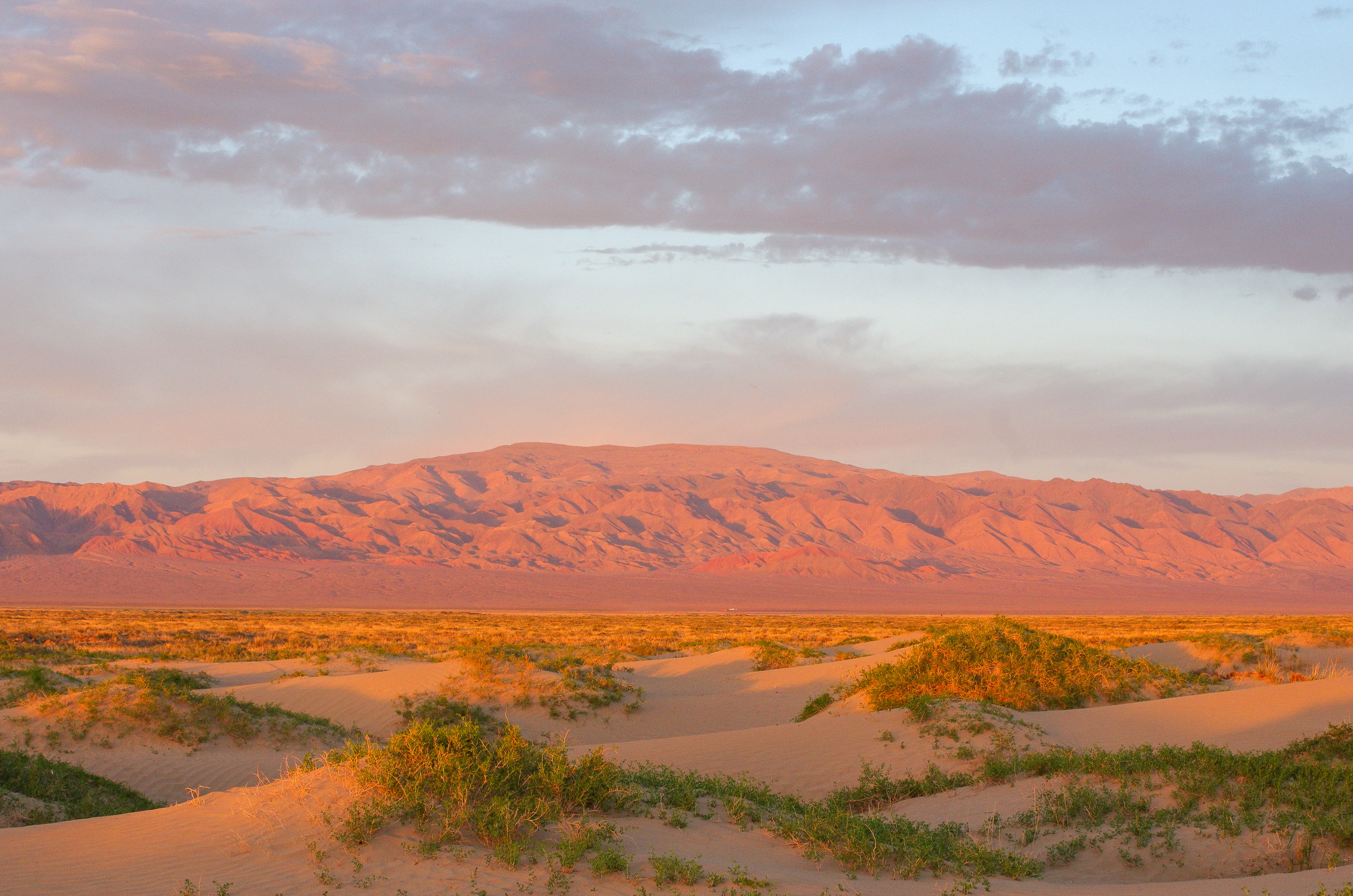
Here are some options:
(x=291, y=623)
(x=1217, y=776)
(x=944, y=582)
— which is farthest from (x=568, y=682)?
(x=944, y=582)

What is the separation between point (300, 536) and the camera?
12650 centimetres

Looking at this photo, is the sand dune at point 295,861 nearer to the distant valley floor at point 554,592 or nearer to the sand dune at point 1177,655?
the sand dune at point 1177,655

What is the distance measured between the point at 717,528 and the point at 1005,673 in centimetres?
13013

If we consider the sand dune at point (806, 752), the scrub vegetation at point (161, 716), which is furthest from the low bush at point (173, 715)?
the sand dune at point (806, 752)

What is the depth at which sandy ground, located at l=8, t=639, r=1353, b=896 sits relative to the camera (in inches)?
283

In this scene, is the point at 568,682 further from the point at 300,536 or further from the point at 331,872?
the point at 300,536

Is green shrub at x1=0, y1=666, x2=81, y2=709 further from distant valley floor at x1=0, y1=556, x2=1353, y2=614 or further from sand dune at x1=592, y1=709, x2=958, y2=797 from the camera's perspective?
distant valley floor at x1=0, y1=556, x2=1353, y2=614

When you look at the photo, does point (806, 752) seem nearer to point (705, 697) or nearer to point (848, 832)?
point (848, 832)

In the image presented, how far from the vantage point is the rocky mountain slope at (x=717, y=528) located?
123 meters

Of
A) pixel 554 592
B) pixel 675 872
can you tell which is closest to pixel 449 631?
pixel 675 872

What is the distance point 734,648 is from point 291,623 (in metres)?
34.0

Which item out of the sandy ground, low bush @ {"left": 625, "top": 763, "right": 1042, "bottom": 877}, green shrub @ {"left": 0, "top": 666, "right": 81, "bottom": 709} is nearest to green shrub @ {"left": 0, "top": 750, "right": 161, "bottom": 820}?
the sandy ground

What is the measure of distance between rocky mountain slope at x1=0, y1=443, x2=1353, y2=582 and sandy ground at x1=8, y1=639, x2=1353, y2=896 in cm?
10324

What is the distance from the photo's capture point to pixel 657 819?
28.9 ft
